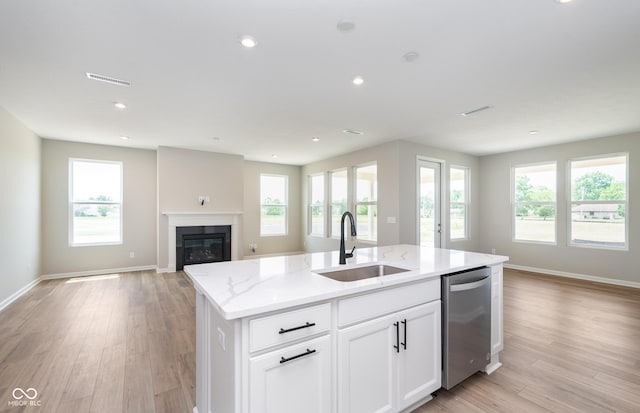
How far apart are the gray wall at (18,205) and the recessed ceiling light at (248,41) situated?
3.87 metres

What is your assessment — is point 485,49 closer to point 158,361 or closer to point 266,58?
point 266,58

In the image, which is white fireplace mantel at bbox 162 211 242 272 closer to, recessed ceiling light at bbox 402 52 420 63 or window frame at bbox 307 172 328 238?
window frame at bbox 307 172 328 238

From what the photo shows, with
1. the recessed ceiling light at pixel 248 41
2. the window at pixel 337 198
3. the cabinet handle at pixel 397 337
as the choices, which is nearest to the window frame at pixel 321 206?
the window at pixel 337 198

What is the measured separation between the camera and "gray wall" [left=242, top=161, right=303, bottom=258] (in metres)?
7.73

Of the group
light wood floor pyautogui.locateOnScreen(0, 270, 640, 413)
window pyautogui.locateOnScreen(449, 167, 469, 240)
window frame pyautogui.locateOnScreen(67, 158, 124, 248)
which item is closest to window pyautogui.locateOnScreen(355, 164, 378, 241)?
window pyautogui.locateOnScreen(449, 167, 469, 240)

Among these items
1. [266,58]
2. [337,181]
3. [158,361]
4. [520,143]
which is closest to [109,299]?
[158,361]

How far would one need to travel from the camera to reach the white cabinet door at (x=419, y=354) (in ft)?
5.82

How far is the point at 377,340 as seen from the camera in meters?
1.67

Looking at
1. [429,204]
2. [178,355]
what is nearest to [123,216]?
[178,355]

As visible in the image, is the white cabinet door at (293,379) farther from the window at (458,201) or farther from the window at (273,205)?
the window at (273,205)

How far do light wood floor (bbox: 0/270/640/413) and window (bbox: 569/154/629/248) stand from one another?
1.22 m

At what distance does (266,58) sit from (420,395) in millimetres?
2813

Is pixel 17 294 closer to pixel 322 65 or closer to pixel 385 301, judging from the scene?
pixel 322 65

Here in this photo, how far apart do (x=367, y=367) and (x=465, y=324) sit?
0.88m
